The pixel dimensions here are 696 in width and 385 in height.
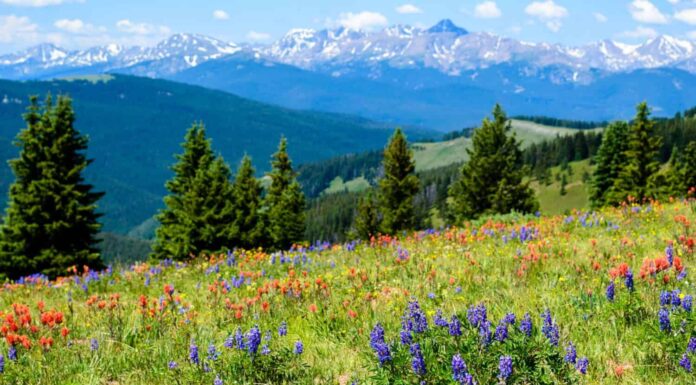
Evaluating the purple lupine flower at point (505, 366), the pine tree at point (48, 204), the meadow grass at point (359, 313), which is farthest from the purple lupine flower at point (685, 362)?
the pine tree at point (48, 204)

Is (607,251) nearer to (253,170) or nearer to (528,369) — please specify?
(528,369)

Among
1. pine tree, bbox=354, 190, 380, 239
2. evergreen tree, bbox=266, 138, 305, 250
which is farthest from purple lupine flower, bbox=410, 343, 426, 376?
pine tree, bbox=354, 190, 380, 239

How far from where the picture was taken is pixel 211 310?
22.6 ft

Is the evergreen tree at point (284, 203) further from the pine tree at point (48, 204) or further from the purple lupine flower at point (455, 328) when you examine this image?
the purple lupine flower at point (455, 328)

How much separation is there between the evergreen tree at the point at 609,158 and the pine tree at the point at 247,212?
39537 mm

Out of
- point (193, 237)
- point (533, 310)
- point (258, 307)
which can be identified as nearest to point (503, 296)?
point (533, 310)

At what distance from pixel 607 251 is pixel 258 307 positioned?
5502mm

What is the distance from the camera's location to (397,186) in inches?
1896

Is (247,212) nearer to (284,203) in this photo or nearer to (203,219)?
(203,219)

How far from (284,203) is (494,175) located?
738 inches

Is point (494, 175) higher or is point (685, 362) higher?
point (685, 362)

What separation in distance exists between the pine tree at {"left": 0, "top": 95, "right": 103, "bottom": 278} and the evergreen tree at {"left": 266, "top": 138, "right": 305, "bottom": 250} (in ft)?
58.5

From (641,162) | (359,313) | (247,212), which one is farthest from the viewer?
(641,162)

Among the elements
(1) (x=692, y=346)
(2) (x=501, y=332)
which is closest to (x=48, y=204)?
(2) (x=501, y=332)
